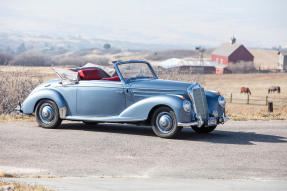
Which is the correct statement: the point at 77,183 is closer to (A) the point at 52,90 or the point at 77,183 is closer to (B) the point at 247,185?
(B) the point at 247,185

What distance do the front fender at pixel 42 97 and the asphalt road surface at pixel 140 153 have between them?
48 centimetres

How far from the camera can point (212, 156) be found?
29.9ft

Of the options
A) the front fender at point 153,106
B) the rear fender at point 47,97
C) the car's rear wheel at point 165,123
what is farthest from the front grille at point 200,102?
the rear fender at point 47,97

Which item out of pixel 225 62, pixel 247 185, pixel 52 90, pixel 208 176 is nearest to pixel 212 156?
pixel 208 176

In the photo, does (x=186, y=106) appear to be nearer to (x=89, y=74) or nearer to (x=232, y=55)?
(x=89, y=74)

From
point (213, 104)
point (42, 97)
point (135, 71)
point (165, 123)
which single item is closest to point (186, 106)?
point (165, 123)

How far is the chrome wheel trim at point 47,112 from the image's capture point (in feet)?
39.1

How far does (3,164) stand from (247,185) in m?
4.01

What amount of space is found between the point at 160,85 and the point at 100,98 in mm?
1468

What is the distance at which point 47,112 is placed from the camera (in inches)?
469

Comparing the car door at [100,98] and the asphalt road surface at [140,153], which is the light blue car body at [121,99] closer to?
the car door at [100,98]

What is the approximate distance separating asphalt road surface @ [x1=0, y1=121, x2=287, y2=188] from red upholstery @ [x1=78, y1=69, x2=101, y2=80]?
126 cm

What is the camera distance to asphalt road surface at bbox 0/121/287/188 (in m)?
7.76

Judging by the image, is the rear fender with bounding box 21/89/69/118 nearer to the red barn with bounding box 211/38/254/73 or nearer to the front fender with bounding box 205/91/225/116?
the front fender with bounding box 205/91/225/116
